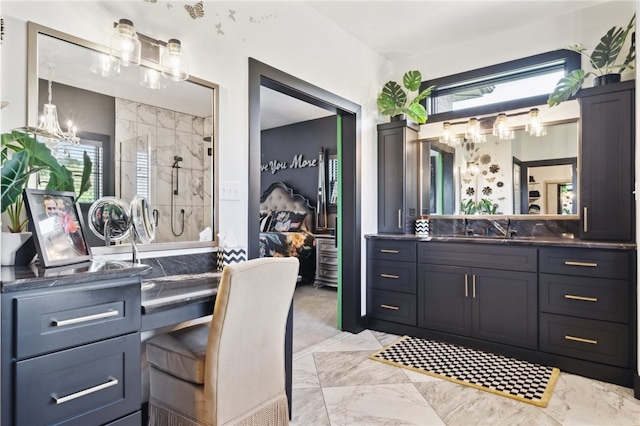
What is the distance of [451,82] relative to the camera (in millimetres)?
3633

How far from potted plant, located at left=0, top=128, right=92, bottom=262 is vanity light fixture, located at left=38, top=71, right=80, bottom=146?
86 mm

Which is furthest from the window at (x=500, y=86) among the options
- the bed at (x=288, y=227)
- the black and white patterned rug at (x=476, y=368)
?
the bed at (x=288, y=227)

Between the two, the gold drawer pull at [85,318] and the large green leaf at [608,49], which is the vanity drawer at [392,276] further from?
the gold drawer pull at [85,318]

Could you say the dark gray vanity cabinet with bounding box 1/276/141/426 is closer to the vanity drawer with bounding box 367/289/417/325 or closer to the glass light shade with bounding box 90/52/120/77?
the glass light shade with bounding box 90/52/120/77

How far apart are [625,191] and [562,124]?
0.80 meters

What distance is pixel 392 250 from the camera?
3432mm

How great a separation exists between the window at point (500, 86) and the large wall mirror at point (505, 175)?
0.27m

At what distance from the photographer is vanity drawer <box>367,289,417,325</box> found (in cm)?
331

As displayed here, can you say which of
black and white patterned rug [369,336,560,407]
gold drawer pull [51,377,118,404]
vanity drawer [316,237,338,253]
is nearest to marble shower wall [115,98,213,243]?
gold drawer pull [51,377,118,404]

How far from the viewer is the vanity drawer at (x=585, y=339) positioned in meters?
2.38

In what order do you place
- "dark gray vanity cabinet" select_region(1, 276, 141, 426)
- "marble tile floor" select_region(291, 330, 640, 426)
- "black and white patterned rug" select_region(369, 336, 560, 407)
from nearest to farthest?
"dark gray vanity cabinet" select_region(1, 276, 141, 426)
"marble tile floor" select_region(291, 330, 640, 426)
"black and white patterned rug" select_region(369, 336, 560, 407)

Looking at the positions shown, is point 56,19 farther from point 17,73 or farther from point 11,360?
point 11,360

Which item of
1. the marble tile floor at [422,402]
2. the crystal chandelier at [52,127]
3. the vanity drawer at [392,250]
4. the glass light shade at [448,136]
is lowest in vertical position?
the marble tile floor at [422,402]

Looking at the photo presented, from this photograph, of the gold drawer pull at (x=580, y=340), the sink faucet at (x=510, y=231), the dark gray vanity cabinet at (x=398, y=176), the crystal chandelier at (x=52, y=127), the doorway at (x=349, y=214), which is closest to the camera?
the crystal chandelier at (x=52, y=127)
